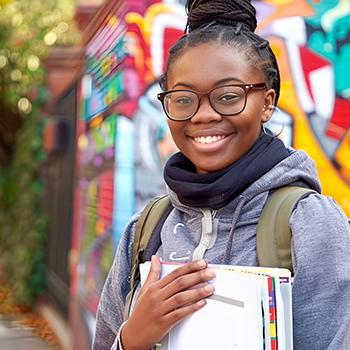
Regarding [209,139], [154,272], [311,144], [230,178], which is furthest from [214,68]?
[311,144]

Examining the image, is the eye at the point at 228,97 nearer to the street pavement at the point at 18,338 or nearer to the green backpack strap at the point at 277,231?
the green backpack strap at the point at 277,231

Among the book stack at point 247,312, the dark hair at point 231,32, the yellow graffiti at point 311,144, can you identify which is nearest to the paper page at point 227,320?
the book stack at point 247,312

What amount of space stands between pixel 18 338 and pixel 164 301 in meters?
4.70

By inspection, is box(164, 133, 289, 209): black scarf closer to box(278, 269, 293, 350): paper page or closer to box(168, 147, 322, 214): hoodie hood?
box(168, 147, 322, 214): hoodie hood

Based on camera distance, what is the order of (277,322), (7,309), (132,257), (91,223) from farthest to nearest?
(7,309) < (91,223) < (132,257) < (277,322)

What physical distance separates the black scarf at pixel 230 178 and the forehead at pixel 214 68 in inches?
8.2

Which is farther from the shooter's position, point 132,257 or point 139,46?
point 139,46

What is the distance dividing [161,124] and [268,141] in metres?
1.86

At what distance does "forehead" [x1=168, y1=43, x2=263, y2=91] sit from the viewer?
128 centimetres

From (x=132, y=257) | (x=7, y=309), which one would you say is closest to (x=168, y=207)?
(x=132, y=257)

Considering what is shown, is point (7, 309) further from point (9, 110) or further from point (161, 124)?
point (161, 124)

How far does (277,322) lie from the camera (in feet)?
3.19

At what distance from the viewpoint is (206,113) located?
129 centimetres

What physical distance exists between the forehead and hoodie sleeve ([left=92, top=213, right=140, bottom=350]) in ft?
2.08
